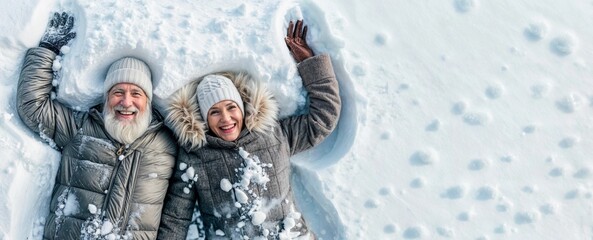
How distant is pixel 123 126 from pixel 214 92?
1.42 ft

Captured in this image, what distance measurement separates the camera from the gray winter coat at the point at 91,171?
2.53 meters

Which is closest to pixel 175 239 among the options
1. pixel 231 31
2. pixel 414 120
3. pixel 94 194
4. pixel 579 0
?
pixel 94 194

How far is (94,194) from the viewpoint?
2.54 meters

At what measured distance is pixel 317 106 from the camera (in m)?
2.67

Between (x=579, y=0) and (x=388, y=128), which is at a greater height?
(x=579, y=0)

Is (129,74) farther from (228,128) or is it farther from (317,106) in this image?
(317,106)

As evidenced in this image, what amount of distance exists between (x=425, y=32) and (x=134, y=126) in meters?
1.49

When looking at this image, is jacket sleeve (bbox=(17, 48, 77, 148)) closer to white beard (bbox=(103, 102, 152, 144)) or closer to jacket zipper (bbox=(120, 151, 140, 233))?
white beard (bbox=(103, 102, 152, 144))

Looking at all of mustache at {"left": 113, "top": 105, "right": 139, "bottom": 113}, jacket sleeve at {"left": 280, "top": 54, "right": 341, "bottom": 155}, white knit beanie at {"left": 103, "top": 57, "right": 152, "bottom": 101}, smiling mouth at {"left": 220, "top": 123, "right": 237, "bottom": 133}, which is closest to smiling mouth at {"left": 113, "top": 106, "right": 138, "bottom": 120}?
mustache at {"left": 113, "top": 105, "right": 139, "bottom": 113}

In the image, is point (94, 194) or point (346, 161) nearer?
point (94, 194)

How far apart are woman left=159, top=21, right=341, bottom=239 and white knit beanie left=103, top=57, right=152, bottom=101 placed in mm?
159

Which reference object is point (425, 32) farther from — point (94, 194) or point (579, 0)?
point (94, 194)

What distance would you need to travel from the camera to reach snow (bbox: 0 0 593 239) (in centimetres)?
267

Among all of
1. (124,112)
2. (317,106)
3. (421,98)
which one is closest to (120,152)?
(124,112)
